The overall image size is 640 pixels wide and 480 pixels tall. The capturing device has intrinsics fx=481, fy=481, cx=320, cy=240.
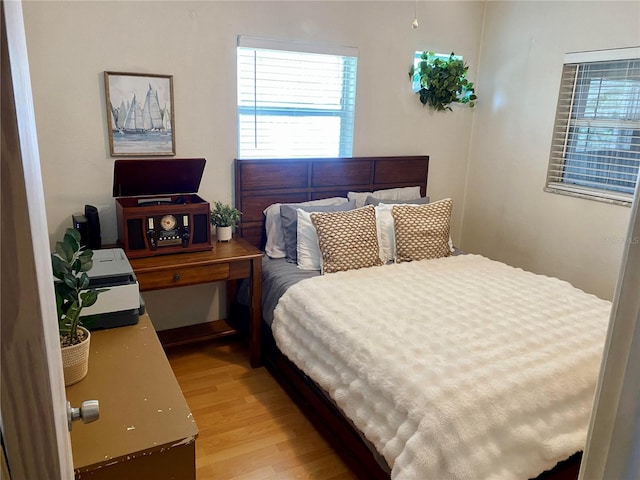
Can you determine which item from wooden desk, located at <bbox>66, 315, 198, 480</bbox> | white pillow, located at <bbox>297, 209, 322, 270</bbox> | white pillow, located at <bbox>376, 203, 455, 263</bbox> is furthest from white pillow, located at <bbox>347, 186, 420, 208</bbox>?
wooden desk, located at <bbox>66, 315, 198, 480</bbox>

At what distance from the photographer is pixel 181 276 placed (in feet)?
8.40

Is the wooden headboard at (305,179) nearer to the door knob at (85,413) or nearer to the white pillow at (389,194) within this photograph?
the white pillow at (389,194)

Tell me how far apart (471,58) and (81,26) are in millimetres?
2748

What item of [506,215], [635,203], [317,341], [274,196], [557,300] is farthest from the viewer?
[506,215]

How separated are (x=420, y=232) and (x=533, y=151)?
1147 mm

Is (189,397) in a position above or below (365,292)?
below

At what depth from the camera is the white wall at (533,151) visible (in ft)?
9.94

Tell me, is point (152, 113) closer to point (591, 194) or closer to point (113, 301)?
point (113, 301)

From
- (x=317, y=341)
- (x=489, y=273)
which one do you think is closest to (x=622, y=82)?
(x=489, y=273)

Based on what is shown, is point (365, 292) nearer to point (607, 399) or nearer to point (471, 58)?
point (607, 399)

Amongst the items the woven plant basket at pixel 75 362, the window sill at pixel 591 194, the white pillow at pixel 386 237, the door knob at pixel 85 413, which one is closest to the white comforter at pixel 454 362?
the white pillow at pixel 386 237

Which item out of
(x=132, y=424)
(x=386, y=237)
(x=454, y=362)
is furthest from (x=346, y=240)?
(x=132, y=424)

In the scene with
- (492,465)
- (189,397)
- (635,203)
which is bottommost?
(189,397)

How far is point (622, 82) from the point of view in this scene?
116 inches
